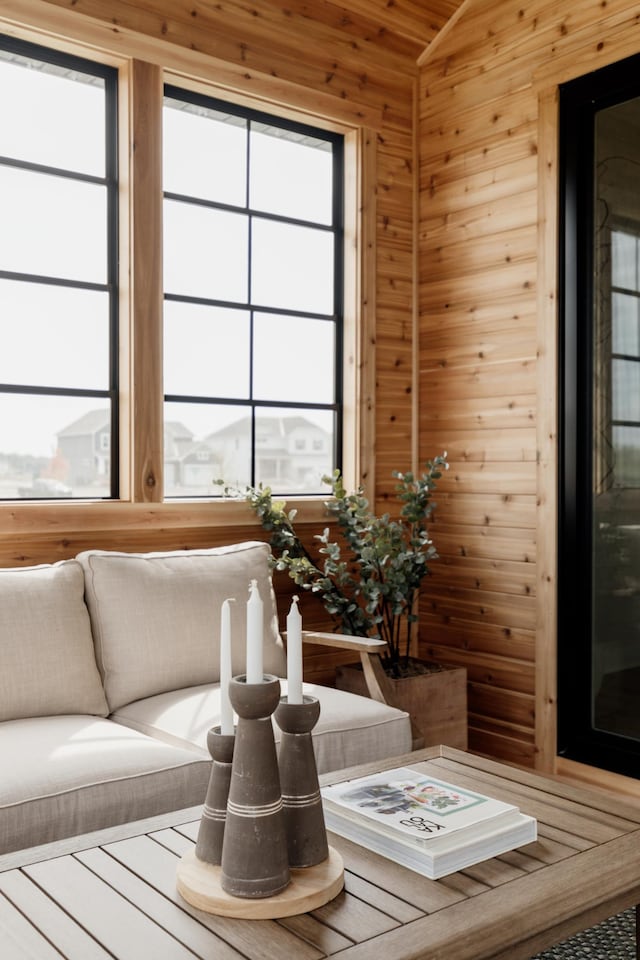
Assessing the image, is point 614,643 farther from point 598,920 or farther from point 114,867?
point 114,867

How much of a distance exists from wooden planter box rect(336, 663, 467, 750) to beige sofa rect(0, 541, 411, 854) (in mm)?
462

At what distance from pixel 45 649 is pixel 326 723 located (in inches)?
30.9

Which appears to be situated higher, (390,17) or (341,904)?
(390,17)

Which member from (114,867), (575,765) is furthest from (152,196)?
(575,765)

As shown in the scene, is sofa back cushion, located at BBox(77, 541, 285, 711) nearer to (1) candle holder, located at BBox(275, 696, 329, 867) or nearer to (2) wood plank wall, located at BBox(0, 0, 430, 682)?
(2) wood plank wall, located at BBox(0, 0, 430, 682)

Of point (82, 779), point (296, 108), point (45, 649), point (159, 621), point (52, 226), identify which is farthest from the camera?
point (296, 108)

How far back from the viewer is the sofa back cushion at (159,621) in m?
2.60

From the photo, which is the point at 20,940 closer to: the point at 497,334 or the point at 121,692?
the point at 121,692

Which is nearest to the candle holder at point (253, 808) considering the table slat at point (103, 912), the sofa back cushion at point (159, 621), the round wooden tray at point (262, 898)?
the round wooden tray at point (262, 898)

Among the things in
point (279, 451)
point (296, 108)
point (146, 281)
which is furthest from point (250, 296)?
point (296, 108)

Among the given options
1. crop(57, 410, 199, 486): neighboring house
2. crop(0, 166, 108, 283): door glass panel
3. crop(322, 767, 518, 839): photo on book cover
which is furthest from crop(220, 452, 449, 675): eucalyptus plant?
crop(322, 767, 518, 839): photo on book cover

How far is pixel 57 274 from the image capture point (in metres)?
2.99

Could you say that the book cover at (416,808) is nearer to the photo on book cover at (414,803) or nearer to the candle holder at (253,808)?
the photo on book cover at (414,803)

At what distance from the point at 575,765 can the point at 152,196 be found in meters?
2.52
